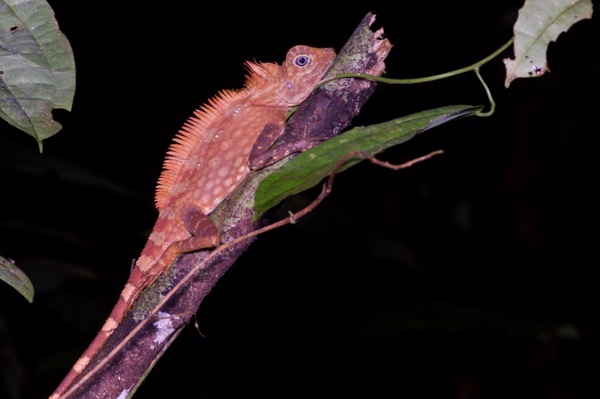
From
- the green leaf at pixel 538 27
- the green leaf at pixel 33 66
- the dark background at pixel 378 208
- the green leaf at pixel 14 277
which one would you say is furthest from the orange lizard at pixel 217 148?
the dark background at pixel 378 208

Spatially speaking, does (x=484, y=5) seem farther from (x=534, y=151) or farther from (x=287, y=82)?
(x=287, y=82)

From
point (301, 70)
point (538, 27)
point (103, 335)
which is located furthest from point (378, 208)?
point (538, 27)

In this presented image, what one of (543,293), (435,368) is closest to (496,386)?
(435,368)

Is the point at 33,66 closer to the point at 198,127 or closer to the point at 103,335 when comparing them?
the point at 103,335

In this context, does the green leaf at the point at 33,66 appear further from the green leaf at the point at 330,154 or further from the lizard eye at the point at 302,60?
the lizard eye at the point at 302,60

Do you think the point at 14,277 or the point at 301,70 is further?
the point at 301,70

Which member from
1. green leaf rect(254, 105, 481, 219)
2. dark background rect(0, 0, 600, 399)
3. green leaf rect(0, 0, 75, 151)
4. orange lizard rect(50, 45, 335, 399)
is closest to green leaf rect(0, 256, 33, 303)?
green leaf rect(0, 0, 75, 151)

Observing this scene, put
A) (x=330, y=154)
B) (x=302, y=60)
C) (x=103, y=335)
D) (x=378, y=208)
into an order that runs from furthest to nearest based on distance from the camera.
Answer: (x=378, y=208) < (x=302, y=60) < (x=103, y=335) < (x=330, y=154)
